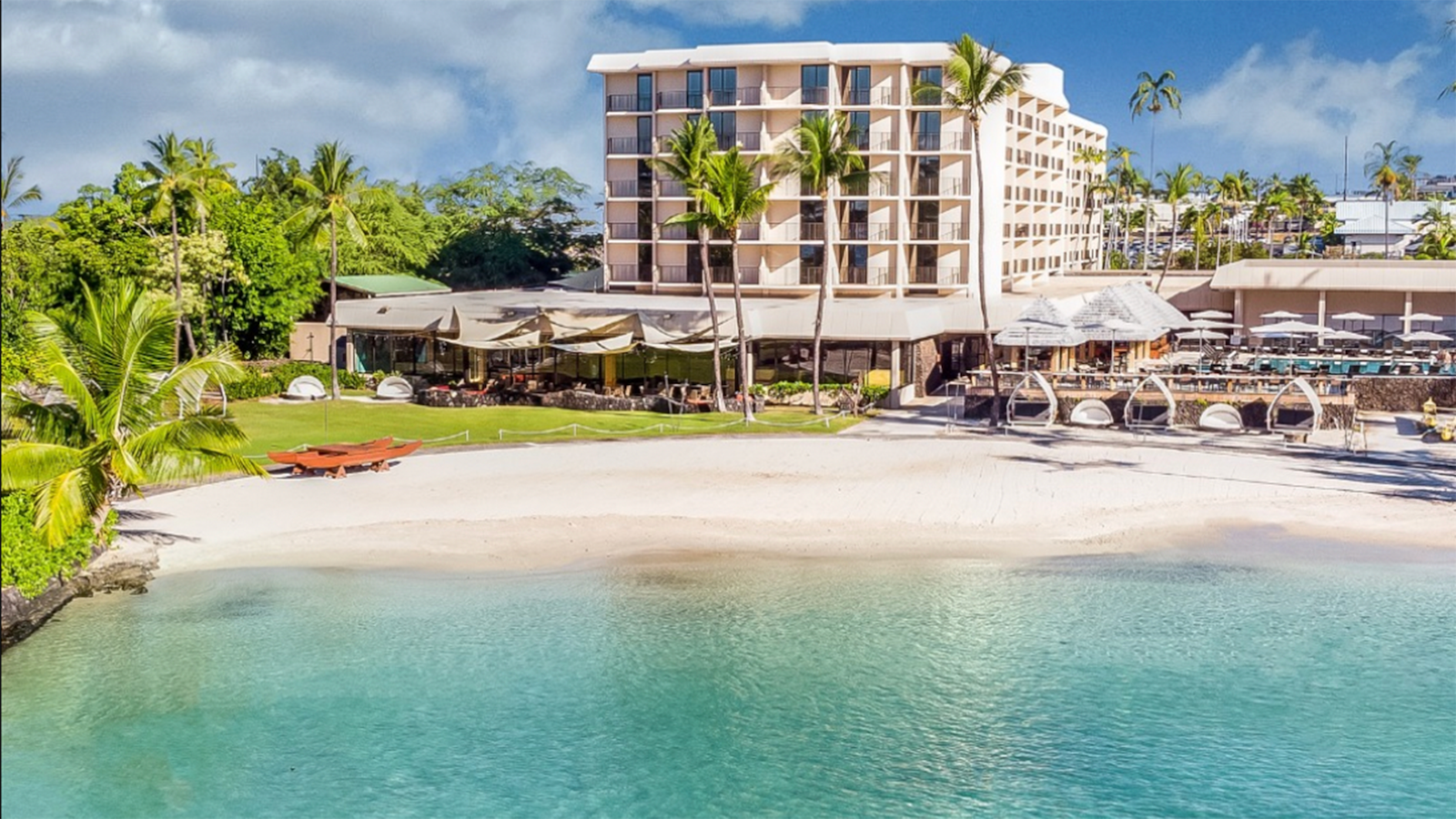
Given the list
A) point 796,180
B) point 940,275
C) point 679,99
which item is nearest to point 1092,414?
point 940,275

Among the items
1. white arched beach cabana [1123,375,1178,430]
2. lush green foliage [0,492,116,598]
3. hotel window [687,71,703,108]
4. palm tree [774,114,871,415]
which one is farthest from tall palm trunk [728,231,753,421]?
lush green foliage [0,492,116,598]

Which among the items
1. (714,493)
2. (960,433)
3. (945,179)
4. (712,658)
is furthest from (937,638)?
(945,179)

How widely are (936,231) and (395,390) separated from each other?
2548cm

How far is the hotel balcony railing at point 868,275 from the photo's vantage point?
201 feet

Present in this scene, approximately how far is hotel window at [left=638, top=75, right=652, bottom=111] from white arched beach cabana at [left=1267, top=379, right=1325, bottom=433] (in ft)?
113

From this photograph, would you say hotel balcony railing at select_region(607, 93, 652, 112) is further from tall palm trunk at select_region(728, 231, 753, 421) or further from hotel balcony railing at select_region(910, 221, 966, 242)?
tall palm trunk at select_region(728, 231, 753, 421)

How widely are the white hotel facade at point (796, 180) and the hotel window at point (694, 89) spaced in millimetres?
60

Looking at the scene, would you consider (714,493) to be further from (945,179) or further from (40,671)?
(945,179)

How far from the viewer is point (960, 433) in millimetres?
40875

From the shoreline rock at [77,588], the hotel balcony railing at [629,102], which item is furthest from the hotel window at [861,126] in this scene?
the shoreline rock at [77,588]

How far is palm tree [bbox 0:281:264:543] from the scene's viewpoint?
900 inches

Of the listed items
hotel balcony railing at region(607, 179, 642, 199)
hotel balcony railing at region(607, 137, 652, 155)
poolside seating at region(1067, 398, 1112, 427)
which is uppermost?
hotel balcony railing at region(607, 137, 652, 155)

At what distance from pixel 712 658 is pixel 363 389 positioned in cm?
3538

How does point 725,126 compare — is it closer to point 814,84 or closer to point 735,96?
point 735,96
